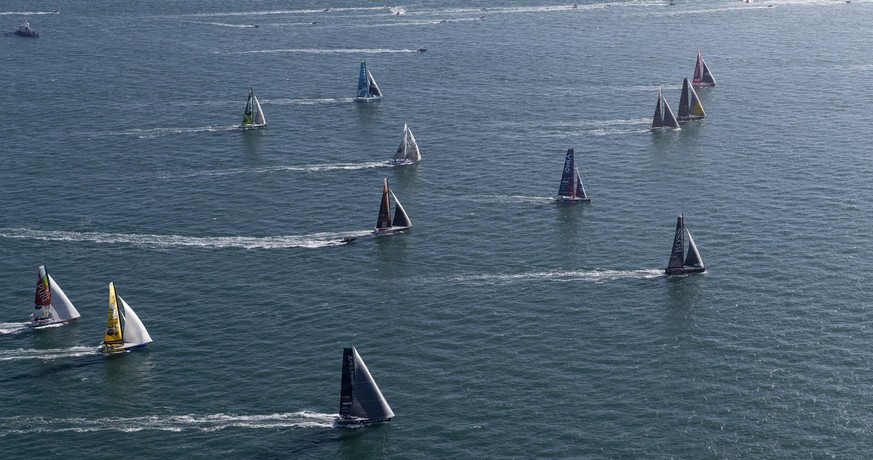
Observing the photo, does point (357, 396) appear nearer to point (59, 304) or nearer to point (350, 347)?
point (350, 347)

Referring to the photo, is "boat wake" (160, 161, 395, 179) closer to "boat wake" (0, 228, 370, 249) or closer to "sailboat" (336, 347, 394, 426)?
"boat wake" (0, 228, 370, 249)

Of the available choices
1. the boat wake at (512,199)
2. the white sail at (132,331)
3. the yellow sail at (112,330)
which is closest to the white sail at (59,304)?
the yellow sail at (112,330)

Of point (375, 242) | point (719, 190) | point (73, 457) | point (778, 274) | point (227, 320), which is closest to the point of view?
point (73, 457)

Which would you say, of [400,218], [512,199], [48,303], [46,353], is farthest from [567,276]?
[46,353]

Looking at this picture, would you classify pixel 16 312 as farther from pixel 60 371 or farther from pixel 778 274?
pixel 778 274

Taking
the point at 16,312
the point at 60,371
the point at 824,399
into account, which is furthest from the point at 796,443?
the point at 16,312

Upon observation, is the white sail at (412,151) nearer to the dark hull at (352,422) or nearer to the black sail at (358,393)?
the black sail at (358,393)
